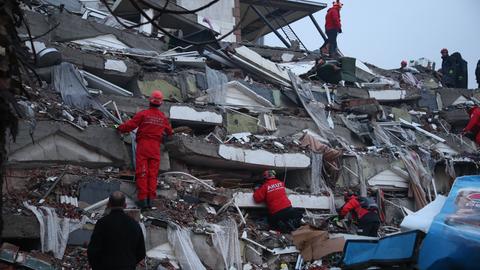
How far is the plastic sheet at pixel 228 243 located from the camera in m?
9.76

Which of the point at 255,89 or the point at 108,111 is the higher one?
the point at 255,89

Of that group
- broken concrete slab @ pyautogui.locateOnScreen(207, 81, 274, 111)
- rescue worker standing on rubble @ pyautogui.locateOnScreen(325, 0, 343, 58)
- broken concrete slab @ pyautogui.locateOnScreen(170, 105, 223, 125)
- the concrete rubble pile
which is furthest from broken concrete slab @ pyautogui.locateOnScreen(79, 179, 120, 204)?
rescue worker standing on rubble @ pyautogui.locateOnScreen(325, 0, 343, 58)

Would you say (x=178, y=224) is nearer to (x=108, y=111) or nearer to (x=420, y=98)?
(x=108, y=111)

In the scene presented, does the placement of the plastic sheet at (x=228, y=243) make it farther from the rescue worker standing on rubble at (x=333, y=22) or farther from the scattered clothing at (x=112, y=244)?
the rescue worker standing on rubble at (x=333, y=22)

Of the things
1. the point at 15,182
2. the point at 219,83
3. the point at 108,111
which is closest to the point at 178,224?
the point at 15,182

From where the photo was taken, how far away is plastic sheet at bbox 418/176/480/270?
14.6 ft

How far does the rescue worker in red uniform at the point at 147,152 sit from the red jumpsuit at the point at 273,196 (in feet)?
7.70

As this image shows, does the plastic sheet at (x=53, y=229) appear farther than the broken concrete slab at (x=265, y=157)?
No

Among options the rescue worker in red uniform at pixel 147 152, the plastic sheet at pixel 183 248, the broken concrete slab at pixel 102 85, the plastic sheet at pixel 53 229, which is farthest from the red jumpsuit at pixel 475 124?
the plastic sheet at pixel 53 229

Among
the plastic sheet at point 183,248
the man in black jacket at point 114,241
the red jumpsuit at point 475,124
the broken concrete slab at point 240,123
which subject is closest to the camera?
the man in black jacket at point 114,241

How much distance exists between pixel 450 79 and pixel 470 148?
19.4 ft

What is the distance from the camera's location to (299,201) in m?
12.7

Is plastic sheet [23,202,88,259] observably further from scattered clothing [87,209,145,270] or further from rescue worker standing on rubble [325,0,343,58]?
rescue worker standing on rubble [325,0,343,58]

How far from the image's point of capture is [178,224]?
9648 millimetres
